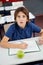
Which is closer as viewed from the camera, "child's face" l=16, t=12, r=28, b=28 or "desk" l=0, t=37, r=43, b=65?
"desk" l=0, t=37, r=43, b=65

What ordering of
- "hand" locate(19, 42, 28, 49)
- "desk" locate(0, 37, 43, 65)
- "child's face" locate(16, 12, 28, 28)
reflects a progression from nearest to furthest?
"desk" locate(0, 37, 43, 65) < "hand" locate(19, 42, 28, 49) < "child's face" locate(16, 12, 28, 28)

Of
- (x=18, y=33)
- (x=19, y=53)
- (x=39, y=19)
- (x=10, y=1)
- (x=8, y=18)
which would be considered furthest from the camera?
(x=39, y=19)

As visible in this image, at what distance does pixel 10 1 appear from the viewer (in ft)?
12.4

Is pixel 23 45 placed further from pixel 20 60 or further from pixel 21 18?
pixel 21 18

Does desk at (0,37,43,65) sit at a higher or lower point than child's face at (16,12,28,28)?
lower

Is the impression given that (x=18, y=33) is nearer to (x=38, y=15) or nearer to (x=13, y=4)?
(x=13, y=4)

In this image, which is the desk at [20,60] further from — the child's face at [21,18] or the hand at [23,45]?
the child's face at [21,18]

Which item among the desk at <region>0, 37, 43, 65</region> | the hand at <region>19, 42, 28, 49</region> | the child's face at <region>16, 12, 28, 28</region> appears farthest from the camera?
the child's face at <region>16, 12, 28, 28</region>

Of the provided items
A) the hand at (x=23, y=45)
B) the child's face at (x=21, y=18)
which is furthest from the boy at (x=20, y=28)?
the hand at (x=23, y=45)

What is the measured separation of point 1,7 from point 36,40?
6.62ft

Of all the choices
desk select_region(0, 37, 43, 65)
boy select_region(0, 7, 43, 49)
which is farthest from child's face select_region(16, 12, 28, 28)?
desk select_region(0, 37, 43, 65)

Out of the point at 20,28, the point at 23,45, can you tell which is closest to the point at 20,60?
the point at 23,45

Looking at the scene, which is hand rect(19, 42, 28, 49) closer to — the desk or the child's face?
the desk

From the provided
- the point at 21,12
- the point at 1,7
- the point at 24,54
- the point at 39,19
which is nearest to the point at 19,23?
the point at 21,12
